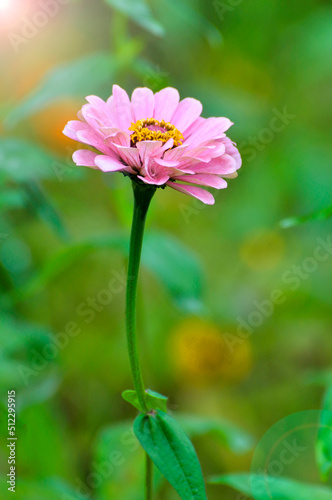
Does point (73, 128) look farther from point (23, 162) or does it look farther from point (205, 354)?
point (205, 354)

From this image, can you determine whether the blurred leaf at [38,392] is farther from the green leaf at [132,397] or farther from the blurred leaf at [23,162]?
the green leaf at [132,397]

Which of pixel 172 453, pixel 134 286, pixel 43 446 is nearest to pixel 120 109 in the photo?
pixel 134 286

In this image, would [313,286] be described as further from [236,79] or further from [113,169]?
[113,169]

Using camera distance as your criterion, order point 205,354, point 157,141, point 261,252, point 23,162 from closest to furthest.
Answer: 1. point 157,141
2. point 23,162
3. point 205,354
4. point 261,252

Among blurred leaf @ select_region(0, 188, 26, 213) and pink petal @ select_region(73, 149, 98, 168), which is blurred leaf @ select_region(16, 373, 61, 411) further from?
pink petal @ select_region(73, 149, 98, 168)

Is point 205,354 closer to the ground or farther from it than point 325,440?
farther from it

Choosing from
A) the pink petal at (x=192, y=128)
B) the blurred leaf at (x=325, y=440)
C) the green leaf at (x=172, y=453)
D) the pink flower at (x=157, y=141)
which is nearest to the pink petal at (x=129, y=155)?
the pink flower at (x=157, y=141)
